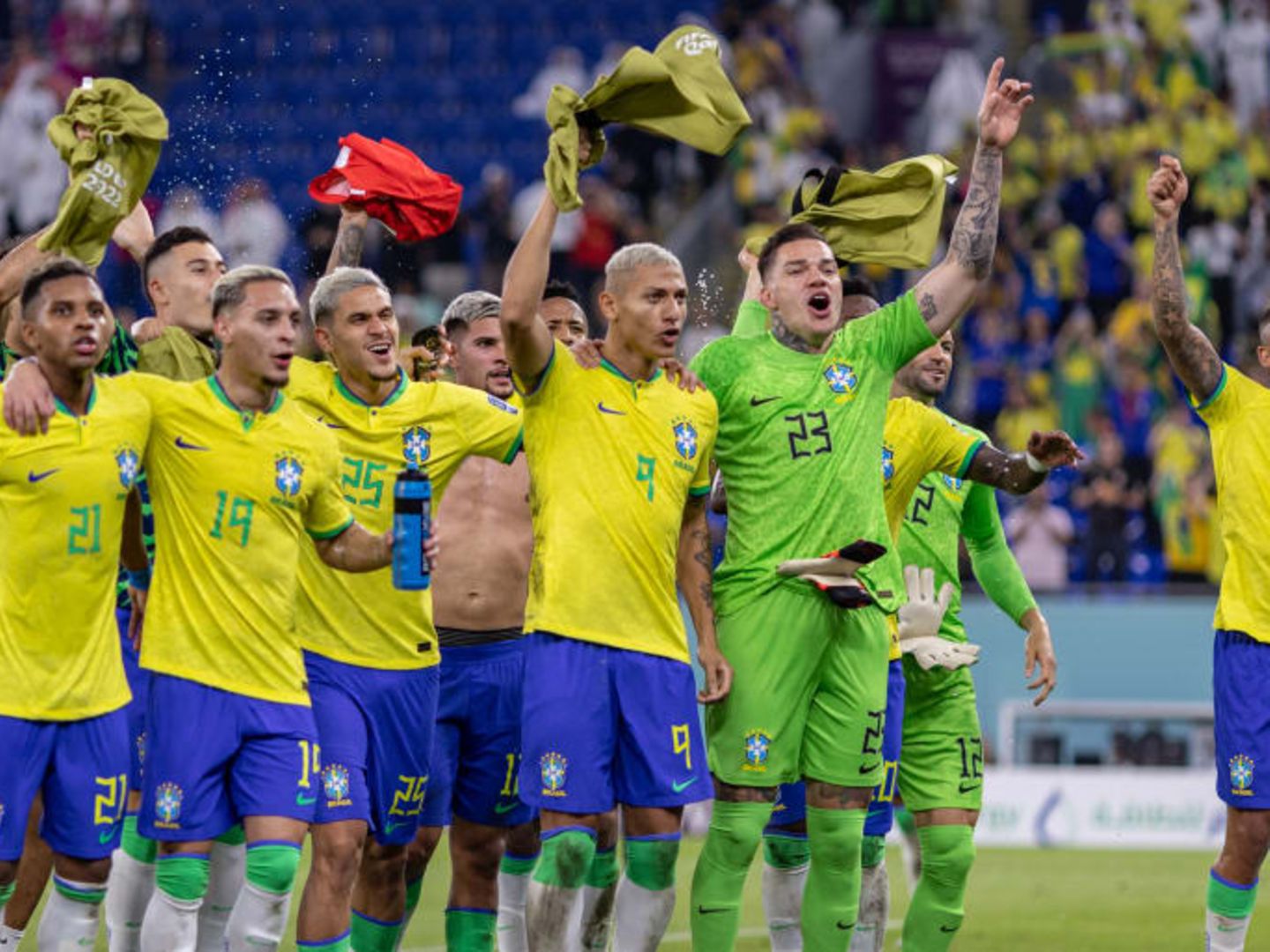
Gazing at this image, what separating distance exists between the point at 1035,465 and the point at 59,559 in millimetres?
4223

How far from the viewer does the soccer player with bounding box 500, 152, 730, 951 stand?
9039mm

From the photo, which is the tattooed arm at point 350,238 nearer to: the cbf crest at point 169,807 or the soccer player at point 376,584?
the soccer player at point 376,584

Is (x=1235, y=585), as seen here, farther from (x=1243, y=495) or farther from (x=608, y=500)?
(x=608, y=500)

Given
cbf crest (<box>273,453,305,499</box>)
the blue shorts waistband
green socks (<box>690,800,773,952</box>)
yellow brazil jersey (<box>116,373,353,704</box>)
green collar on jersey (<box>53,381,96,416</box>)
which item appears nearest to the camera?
green collar on jersey (<box>53,381,96,416</box>)

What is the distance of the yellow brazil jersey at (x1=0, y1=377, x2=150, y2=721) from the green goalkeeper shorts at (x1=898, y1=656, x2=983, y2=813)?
3.94m

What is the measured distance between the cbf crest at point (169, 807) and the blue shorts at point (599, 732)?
1.38 m

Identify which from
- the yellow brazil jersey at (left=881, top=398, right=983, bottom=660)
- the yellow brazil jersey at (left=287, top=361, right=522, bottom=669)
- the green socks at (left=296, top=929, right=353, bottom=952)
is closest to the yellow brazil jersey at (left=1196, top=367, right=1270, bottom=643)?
the yellow brazil jersey at (left=881, top=398, right=983, bottom=660)

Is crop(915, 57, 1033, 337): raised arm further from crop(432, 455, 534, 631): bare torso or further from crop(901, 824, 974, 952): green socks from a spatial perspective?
crop(901, 824, 974, 952): green socks

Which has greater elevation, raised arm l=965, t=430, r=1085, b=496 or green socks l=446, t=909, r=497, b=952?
raised arm l=965, t=430, r=1085, b=496

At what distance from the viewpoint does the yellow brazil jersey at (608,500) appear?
361 inches

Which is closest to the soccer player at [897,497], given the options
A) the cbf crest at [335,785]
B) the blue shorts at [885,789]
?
the blue shorts at [885,789]

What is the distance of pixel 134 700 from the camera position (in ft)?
32.2

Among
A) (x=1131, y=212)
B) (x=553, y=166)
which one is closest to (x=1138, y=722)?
(x=1131, y=212)

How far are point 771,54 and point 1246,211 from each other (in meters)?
5.74
